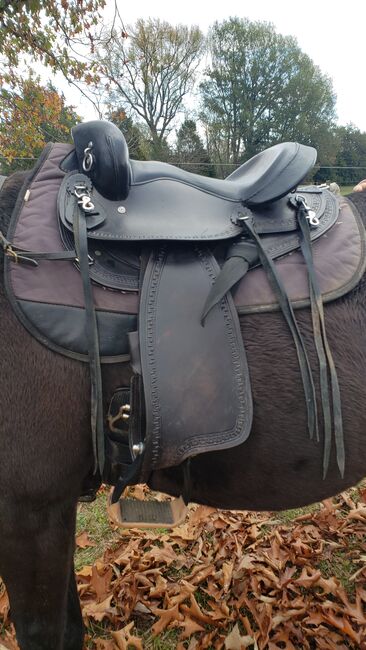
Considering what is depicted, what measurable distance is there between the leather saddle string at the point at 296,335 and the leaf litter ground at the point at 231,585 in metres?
1.37

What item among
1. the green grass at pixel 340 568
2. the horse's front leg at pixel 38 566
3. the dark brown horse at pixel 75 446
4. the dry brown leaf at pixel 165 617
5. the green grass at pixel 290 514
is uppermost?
the dark brown horse at pixel 75 446

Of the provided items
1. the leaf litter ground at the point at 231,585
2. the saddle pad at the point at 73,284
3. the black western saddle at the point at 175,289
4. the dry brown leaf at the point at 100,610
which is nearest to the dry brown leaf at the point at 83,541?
the leaf litter ground at the point at 231,585

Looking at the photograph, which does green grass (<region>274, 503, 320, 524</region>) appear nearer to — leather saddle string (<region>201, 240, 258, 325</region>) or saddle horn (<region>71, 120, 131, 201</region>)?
leather saddle string (<region>201, 240, 258, 325</region>)

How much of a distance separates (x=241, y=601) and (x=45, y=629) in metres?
1.15

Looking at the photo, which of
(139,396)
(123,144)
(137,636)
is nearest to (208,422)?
(139,396)

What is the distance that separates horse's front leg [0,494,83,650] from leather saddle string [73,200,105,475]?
0.87ft

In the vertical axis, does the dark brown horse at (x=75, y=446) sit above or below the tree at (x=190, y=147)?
below

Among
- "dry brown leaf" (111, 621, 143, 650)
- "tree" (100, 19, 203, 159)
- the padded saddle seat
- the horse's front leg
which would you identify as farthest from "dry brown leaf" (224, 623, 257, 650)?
"tree" (100, 19, 203, 159)

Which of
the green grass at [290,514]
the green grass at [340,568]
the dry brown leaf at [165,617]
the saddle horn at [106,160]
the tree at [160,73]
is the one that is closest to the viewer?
the saddle horn at [106,160]

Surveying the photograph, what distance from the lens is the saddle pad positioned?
3.54 feet

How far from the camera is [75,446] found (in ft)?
3.66

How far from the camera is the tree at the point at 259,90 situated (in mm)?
28734

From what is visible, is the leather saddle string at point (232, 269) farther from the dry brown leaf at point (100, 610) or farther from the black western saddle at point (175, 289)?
the dry brown leaf at point (100, 610)

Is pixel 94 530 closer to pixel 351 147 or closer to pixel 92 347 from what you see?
pixel 92 347
